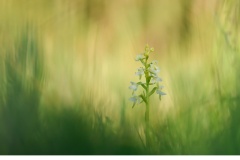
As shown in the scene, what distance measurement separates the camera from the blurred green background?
2.26 metres

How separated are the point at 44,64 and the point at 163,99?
19.3 inches

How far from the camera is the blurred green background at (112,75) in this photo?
7.40ft

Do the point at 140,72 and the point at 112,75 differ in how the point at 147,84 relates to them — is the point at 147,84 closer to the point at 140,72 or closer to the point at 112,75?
the point at 140,72

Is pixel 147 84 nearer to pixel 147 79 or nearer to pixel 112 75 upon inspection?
pixel 147 79

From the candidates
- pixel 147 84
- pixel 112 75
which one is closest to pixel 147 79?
pixel 147 84

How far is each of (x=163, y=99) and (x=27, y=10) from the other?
649 mm

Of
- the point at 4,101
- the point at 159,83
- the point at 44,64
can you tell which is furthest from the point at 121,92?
the point at 4,101

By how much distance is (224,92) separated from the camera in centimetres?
226

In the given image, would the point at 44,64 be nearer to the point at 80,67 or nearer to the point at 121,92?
the point at 80,67

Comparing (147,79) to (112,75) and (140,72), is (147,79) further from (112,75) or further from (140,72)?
(112,75)

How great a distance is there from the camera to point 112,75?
229 centimetres
